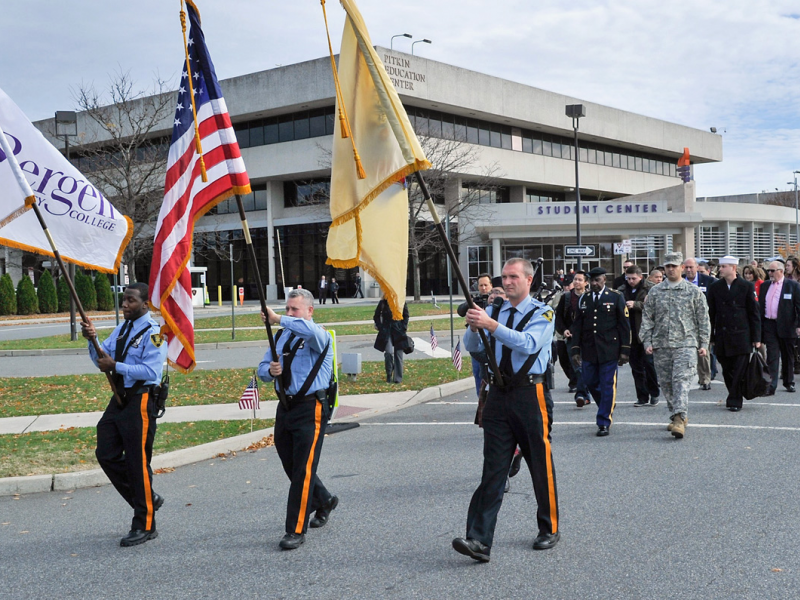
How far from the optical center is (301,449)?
5.36 meters

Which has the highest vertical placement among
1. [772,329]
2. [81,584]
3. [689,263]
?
[689,263]

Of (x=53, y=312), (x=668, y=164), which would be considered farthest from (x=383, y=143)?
(x=668, y=164)

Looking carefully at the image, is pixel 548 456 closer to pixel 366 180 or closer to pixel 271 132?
pixel 366 180

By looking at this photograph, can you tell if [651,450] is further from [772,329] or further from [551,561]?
[772,329]

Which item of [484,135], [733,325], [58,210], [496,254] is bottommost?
[733,325]

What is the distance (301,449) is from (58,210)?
10.2 ft

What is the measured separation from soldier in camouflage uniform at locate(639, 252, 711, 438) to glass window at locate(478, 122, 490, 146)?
44.8 meters

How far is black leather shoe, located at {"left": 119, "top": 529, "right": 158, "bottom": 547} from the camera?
538cm

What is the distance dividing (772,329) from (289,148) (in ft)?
134

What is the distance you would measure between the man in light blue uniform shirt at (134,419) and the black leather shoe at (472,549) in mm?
2307

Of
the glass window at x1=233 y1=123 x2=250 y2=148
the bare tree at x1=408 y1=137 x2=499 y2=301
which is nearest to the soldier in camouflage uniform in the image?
the bare tree at x1=408 y1=137 x2=499 y2=301

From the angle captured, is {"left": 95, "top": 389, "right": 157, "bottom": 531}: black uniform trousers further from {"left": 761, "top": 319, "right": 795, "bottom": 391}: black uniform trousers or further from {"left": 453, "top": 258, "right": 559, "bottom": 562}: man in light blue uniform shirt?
{"left": 761, "top": 319, "right": 795, "bottom": 391}: black uniform trousers

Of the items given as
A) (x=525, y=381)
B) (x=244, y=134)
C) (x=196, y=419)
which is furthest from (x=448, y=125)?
(x=525, y=381)

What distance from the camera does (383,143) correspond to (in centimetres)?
539
